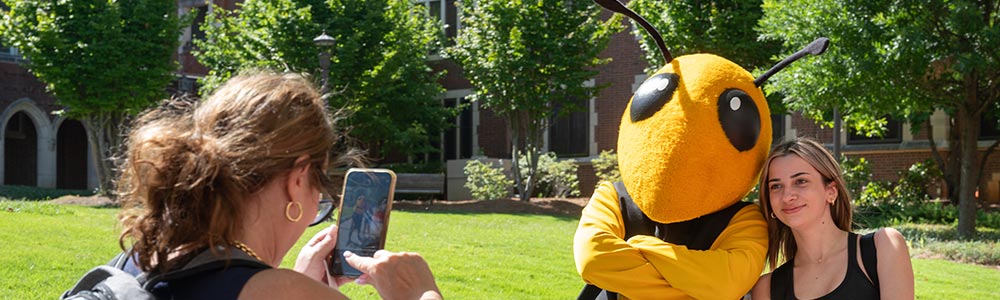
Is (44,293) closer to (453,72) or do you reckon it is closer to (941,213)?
(941,213)

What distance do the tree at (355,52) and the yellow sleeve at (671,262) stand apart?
14.4 m

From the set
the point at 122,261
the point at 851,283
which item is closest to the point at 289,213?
the point at 122,261

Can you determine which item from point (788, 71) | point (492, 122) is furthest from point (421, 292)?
point (492, 122)

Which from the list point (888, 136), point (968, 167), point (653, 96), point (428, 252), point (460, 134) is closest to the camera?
point (653, 96)

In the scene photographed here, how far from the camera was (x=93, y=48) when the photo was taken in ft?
59.3

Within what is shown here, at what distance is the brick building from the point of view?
2019 cm

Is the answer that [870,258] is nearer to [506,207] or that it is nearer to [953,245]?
[953,245]

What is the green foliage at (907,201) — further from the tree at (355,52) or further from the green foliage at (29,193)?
the green foliage at (29,193)

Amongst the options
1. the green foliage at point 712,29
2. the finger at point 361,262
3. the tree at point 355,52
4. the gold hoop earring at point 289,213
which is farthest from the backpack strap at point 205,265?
the tree at point 355,52

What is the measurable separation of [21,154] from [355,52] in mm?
12942

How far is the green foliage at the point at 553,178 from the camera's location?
20312 mm

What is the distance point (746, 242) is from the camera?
10.3 ft

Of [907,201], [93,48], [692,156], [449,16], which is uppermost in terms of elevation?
[449,16]

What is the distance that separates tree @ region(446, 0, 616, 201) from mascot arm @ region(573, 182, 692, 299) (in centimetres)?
1441
